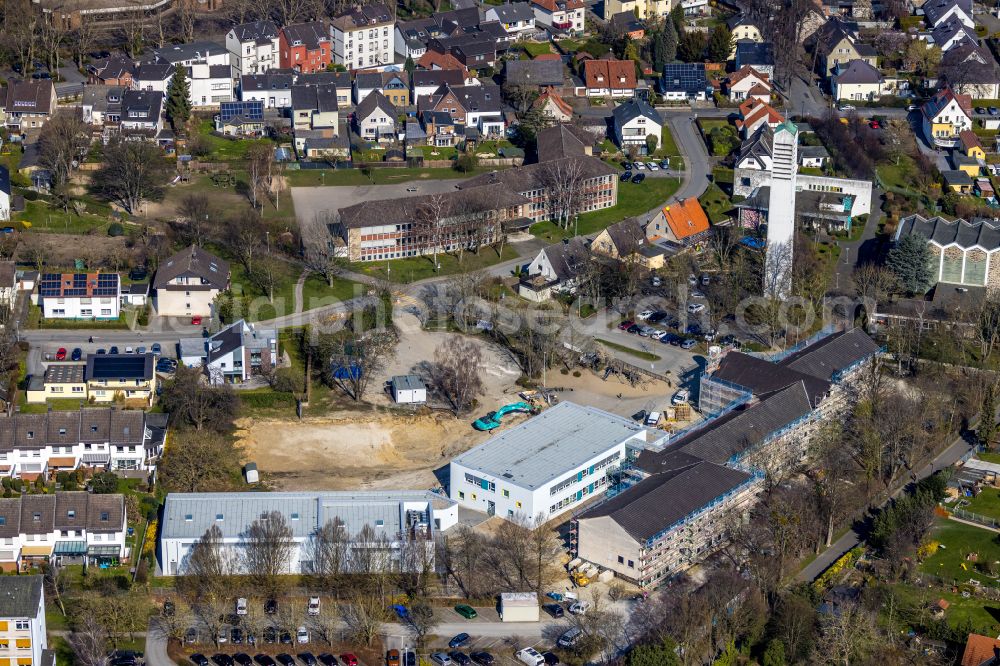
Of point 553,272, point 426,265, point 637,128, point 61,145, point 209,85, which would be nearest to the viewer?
point 553,272

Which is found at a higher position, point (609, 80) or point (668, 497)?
point (609, 80)

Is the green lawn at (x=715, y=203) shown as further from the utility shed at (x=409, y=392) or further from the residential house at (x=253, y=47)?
the residential house at (x=253, y=47)

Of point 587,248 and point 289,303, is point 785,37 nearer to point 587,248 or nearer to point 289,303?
point 587,248

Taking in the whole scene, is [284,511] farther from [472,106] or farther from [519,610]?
[472,106]

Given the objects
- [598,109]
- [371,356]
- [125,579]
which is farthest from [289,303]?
[598,109]

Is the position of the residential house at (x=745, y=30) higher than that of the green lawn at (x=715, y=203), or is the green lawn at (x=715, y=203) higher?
the residential house at (x=745, y=30)

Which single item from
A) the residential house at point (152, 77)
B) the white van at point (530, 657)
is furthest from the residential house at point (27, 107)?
the white van at point (530, 657)

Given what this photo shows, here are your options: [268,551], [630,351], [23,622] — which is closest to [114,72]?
[630,351]
